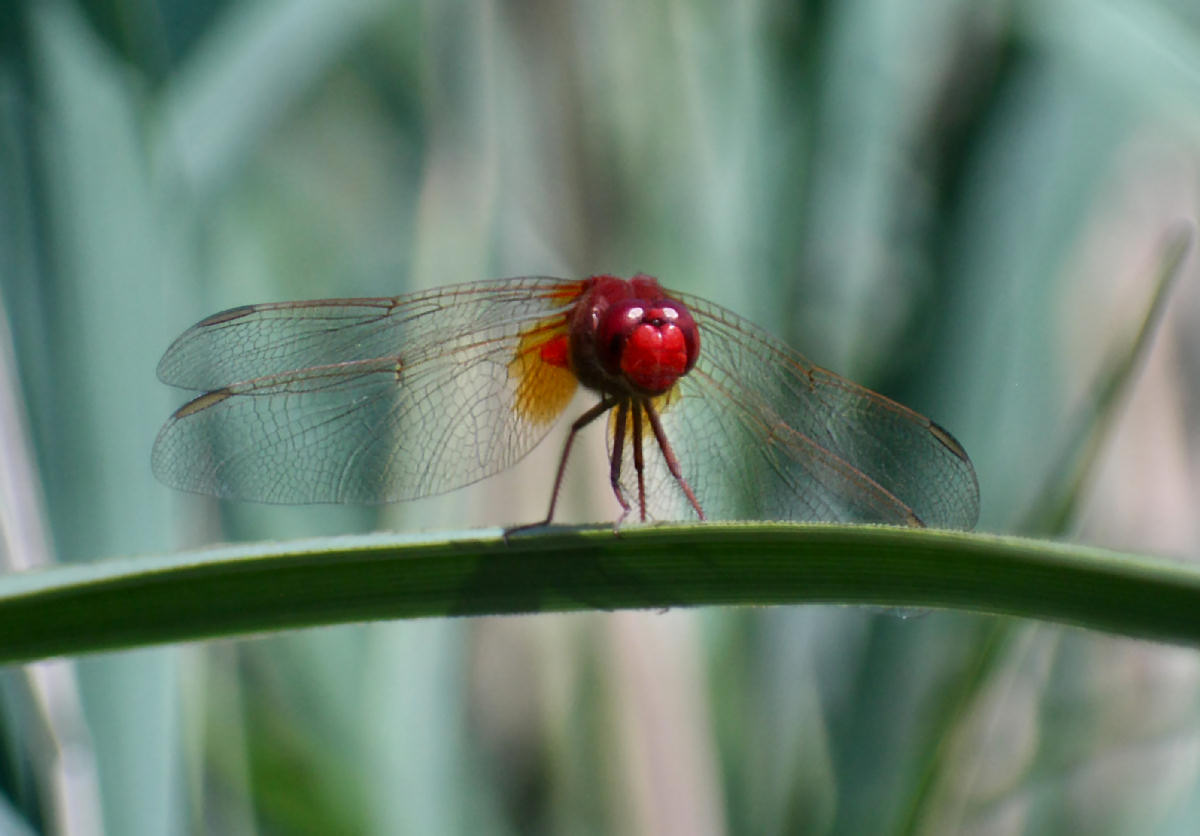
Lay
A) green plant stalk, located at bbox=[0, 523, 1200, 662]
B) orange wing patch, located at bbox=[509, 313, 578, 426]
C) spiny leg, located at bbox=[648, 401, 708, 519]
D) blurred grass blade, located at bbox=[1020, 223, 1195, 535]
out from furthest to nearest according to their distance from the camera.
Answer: orange wing patch, located at bbox=[509, 313, 578, 426] < spiny leg, located at bbox=[648, 401, 708, 519] < blurred grass blade, located at bbox=[1020, 223, 1195, 535] < green plant stalk, located at bbox=[0, 523, 1200, 662]

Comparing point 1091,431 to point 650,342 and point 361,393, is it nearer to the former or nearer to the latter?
point 650,342

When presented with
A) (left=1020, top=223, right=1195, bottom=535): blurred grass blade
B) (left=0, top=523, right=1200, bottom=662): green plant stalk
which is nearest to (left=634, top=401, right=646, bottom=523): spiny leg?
(left=0, top=523, right=1200, bottom=662): green plant stalk

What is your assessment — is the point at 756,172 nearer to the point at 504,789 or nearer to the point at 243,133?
the point at 243,133

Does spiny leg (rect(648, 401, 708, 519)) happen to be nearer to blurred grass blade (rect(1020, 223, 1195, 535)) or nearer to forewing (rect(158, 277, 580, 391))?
forewing (rect(158, 277, 580, 391))

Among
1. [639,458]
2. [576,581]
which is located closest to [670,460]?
[639,458]

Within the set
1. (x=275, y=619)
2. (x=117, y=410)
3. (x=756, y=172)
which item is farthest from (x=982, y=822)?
(x=117, y=410)

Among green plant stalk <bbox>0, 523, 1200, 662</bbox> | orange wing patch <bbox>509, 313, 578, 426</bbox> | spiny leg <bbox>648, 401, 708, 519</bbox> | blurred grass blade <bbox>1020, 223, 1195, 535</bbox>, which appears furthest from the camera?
orange wing patch <bbox>509, 313, 578, 426</bbox>

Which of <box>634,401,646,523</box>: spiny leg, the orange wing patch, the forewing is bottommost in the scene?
<box>634,401,646,523</box>: spiny leg
